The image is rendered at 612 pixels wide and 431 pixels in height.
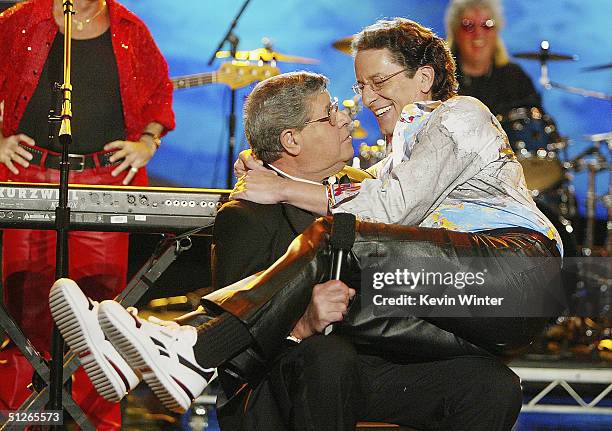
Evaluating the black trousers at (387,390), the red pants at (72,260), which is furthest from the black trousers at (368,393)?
the red pants at (72,260)

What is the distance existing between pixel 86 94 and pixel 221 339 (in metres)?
1.73

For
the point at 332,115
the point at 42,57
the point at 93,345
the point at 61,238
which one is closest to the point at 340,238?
the point at 93,345

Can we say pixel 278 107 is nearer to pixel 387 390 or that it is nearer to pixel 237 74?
pixel 387 390


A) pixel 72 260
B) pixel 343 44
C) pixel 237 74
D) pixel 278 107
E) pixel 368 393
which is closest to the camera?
pixel 368 393

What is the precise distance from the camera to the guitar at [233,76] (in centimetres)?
510

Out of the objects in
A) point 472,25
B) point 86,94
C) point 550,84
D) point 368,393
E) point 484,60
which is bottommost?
point 368,393

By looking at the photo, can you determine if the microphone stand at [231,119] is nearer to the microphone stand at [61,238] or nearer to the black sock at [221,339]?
the microphone stand at [61,238]

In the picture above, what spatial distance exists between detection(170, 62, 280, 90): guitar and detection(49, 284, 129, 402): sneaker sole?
322 centimetres

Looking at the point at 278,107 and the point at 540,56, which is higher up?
the point at 540,56

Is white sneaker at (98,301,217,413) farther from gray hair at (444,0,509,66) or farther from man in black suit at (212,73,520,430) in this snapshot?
gray hair at (444,0,509,66)

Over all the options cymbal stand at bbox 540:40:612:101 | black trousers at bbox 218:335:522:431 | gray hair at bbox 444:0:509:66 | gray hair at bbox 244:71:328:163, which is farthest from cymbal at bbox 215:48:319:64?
black trousers at bbox 218:335:522:431

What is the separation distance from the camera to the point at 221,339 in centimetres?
197

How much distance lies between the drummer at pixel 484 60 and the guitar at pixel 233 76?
1.41m

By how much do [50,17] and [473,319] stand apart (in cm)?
215
